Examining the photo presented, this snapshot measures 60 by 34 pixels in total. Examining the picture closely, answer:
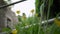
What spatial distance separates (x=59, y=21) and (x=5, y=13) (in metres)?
0.79

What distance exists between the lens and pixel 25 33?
1292 mm

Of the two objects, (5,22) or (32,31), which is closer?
(32,31)

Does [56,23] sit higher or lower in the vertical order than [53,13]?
higher

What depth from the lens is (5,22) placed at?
187cm

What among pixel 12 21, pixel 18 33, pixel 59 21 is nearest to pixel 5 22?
pixel 12 21

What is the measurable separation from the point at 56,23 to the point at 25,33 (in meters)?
0.23

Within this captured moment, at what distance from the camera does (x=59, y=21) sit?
133 centimetres

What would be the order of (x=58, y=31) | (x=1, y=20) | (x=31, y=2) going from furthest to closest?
(x=31, y=2) < (x=1, y=20) < (x=58, y=31)

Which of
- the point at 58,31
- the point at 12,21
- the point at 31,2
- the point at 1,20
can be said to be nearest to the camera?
the point at 58,31

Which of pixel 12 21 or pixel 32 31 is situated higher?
pixel 32 31

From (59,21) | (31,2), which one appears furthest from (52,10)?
(59,21)

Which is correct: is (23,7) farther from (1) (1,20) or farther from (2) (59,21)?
(2) (59,21)

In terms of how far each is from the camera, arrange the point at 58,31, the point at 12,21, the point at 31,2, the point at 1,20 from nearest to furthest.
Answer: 1. the point at 58,31
2. the point at 1,20
3. the point at 12,21
4. the point at 31,2

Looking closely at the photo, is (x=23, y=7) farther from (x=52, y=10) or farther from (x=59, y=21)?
(x=59, y=21)
